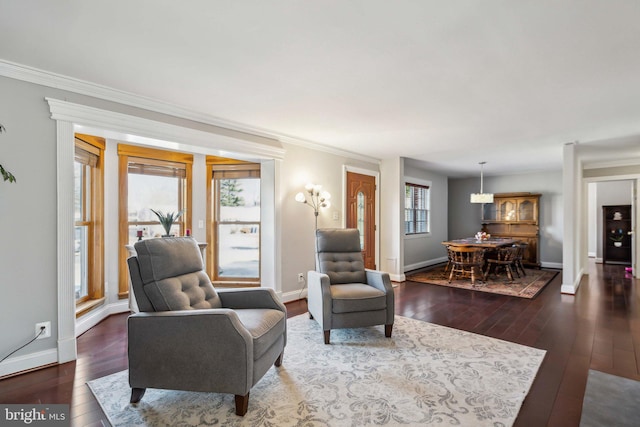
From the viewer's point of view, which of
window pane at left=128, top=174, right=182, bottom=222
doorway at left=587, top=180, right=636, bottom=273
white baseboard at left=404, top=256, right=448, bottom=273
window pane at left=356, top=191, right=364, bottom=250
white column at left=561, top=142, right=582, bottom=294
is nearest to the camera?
window pane at left=128, top=174, right=182, bottom=222

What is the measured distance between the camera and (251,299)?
2.66 meters

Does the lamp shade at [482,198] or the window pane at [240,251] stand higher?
the lamp shade at [482,198]

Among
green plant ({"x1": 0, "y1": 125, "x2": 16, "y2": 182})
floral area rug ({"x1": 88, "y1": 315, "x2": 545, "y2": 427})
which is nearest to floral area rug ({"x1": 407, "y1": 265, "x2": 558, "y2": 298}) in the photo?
floral area rug ({"x1": 88, "y1": 315, "x2": 545, "y2": 427})

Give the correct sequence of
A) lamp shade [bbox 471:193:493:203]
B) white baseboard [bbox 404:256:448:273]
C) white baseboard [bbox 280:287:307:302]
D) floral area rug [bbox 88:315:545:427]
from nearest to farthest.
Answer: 1. floral area rug [bbox 88:315:545:427]
2. white baseboard [bbox 280:287:307:302]
3. lamp shade [bbox 471:193:493:203]
4. white baseboard [bbox 404:256:448:273]

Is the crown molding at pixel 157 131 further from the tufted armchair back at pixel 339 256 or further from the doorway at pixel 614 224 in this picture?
the doorway at pixel 614 224

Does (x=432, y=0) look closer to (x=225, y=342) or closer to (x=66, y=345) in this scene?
(x=225, y=342)

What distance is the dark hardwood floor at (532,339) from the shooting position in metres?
2.15

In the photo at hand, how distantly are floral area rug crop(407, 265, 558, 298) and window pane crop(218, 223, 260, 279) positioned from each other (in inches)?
121

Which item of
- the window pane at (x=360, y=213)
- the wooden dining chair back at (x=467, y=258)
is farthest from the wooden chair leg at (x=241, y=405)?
the wooden dining chair back at (x=467, y=258)

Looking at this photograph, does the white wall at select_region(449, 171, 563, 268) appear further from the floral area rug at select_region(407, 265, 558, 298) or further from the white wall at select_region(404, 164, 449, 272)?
the floral area rug at select_region(407, 265, 558, 298)

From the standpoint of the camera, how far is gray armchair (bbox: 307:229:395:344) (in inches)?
122

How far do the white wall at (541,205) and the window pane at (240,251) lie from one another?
20.7ft

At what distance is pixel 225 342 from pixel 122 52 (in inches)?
83.0

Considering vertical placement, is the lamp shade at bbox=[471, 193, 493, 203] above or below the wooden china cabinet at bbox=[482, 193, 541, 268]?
above
